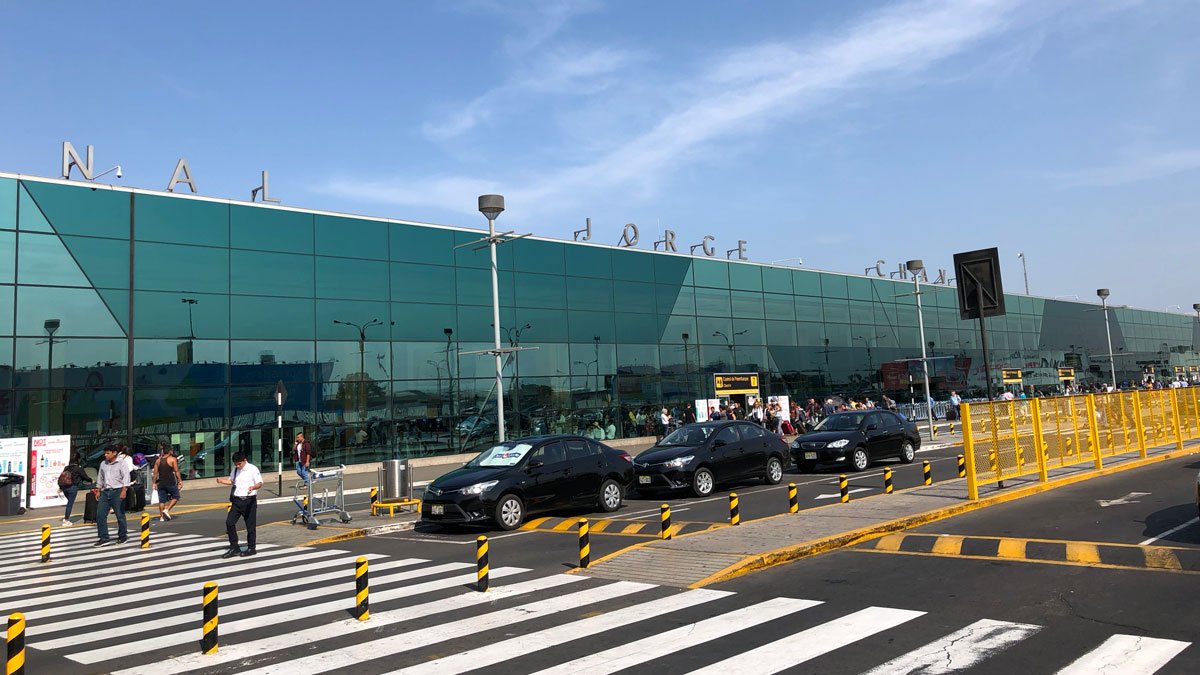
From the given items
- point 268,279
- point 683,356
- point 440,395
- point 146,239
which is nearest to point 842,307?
point 683,356

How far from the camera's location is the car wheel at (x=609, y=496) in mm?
16375

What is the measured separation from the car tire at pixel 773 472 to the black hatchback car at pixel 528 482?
4313 mm

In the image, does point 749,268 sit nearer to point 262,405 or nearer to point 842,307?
point 842,307

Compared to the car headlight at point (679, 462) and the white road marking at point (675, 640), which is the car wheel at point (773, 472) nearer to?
the car headlight at point (679, 462)

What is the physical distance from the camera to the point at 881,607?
770 centimetres

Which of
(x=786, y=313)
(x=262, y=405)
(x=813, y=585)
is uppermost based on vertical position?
(x=786, y=313)

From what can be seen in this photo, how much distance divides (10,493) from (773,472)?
20.6 m

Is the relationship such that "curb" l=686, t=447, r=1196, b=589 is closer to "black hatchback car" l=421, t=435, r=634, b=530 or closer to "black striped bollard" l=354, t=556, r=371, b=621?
"black striped bollard" l=354, t=556, r=371, b=621

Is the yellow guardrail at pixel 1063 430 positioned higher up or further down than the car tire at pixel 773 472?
higher up

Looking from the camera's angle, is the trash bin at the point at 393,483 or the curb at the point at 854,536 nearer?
the curb at the point at 854,536

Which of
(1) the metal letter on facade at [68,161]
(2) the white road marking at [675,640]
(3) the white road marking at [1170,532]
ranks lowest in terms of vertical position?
(3) the white road marking at [1170,532]

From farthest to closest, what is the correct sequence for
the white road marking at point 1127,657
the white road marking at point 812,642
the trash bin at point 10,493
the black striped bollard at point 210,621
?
the trash bin at point 10,493 → the black striped bollard at point 210,621 → the white road marking at point 812,642 → the white road marking at point 1127,657

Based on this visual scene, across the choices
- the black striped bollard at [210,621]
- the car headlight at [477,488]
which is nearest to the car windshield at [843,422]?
the car headlight at [477,488]

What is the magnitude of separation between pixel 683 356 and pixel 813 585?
110ft
